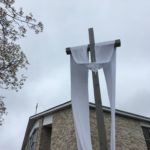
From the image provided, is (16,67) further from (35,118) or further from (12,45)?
(35,118)

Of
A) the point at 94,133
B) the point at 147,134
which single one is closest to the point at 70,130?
the point at 94,133

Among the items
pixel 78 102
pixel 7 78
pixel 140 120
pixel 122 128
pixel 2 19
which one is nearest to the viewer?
pixel 78 102

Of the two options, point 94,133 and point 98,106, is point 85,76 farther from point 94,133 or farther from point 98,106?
point 94,133

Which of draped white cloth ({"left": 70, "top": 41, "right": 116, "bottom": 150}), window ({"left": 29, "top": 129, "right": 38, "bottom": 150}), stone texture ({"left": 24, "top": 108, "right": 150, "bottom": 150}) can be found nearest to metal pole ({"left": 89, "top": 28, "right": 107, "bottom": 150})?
draped white cloth ({"left": 70, "top": 41, "right": 116, "bottom": 150})

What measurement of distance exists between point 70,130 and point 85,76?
6.40 metres

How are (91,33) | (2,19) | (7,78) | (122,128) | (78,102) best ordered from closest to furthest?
1. (78,102)
2. (91,33)
3. (2,19)
4. (7,78)
5. (122,128)

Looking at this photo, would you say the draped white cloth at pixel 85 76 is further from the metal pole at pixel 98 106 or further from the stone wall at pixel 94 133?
the stone wall at pixel 94 133

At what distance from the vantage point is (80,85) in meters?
4.61

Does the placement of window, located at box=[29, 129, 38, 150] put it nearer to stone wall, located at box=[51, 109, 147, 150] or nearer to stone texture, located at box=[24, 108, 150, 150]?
stone texture, located at box=[24, 108, 150, 150]

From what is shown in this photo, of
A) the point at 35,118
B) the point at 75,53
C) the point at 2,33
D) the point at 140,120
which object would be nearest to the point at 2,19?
the point at 2,33

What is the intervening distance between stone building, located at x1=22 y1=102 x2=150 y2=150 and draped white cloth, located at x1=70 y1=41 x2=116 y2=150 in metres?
5.96

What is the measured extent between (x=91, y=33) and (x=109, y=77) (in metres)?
1.03

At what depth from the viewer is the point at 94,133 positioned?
34.4 ft

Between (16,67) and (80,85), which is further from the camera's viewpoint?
(16,67)
